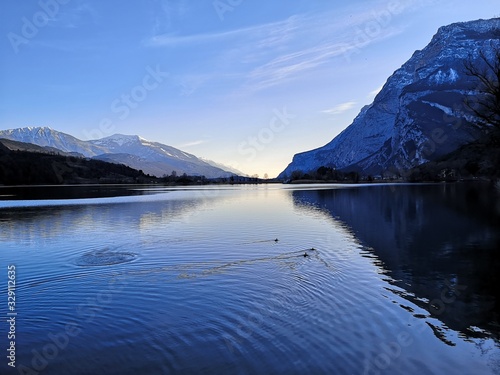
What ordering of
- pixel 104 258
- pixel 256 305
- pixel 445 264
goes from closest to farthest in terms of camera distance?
pixel 256 305, pixel 445 264, pixel 104 258

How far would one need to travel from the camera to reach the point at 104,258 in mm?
27484

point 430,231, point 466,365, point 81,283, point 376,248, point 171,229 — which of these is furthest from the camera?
point 171,229

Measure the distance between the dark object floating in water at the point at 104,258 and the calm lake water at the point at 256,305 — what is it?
20 centimetres

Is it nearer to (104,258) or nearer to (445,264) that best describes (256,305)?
(445,264)

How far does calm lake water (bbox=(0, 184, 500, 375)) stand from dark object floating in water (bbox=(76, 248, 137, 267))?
0.20 meters

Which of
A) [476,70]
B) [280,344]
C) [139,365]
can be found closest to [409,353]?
[280,344]

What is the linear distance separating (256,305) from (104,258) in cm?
1532

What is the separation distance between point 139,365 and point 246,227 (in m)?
32.6

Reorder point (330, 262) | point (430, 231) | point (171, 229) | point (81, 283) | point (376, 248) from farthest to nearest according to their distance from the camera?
point (171, 229), point (430, 231), point (376, 248), point (330, 262), point (81, 283)

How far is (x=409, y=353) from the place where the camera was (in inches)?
467

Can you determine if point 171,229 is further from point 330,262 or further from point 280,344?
point 280,344

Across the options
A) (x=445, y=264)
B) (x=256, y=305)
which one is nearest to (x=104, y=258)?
(x=256, y=305)

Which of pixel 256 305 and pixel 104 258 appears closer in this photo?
pixel 256 305

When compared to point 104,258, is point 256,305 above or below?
below
